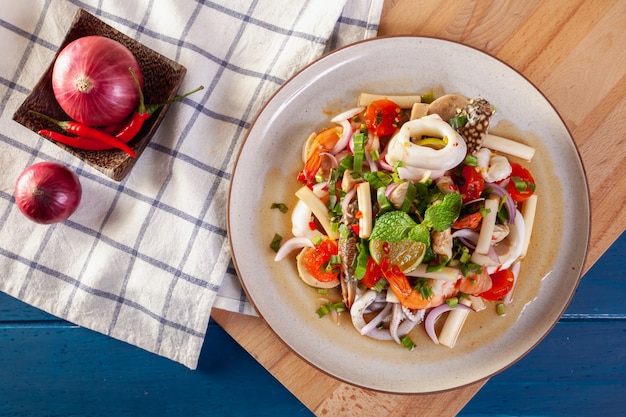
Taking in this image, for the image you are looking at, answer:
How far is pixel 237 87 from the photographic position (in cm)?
231

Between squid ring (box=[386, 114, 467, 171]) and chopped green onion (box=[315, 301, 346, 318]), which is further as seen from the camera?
chopped green onion (box=[315, 301, 346, 318])

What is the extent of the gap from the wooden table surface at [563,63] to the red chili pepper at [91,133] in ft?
2.51

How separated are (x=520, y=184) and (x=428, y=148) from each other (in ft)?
1.36

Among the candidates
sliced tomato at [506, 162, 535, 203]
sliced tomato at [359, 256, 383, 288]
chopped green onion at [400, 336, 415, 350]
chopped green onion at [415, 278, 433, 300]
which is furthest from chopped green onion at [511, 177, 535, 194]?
chopped green onion at [400, 336, 415, 350]

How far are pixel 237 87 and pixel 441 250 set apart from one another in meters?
1.05

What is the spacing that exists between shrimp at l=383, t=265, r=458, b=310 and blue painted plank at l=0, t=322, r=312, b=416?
80 cm

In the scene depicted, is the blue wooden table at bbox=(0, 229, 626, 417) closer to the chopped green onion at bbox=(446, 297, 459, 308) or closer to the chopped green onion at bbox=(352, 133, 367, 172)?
the chopped green onion at bbox=(446, 297, 459, 308)

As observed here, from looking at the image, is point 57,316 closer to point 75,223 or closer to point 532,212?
point 75,223

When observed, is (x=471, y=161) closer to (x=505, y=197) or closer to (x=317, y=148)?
(x=505, y=197)

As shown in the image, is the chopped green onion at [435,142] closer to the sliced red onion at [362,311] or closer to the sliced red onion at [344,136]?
the sliced red onion at [344,136]

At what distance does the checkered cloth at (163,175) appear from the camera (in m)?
2.29

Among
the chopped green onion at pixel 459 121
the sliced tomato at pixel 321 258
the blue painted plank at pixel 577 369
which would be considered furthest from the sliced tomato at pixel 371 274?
the blue painted plank at pixel 577 369

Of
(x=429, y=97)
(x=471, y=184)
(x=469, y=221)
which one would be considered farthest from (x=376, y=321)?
(x=429, y=97)

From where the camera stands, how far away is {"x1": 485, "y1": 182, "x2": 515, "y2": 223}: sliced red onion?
6.99 ft
